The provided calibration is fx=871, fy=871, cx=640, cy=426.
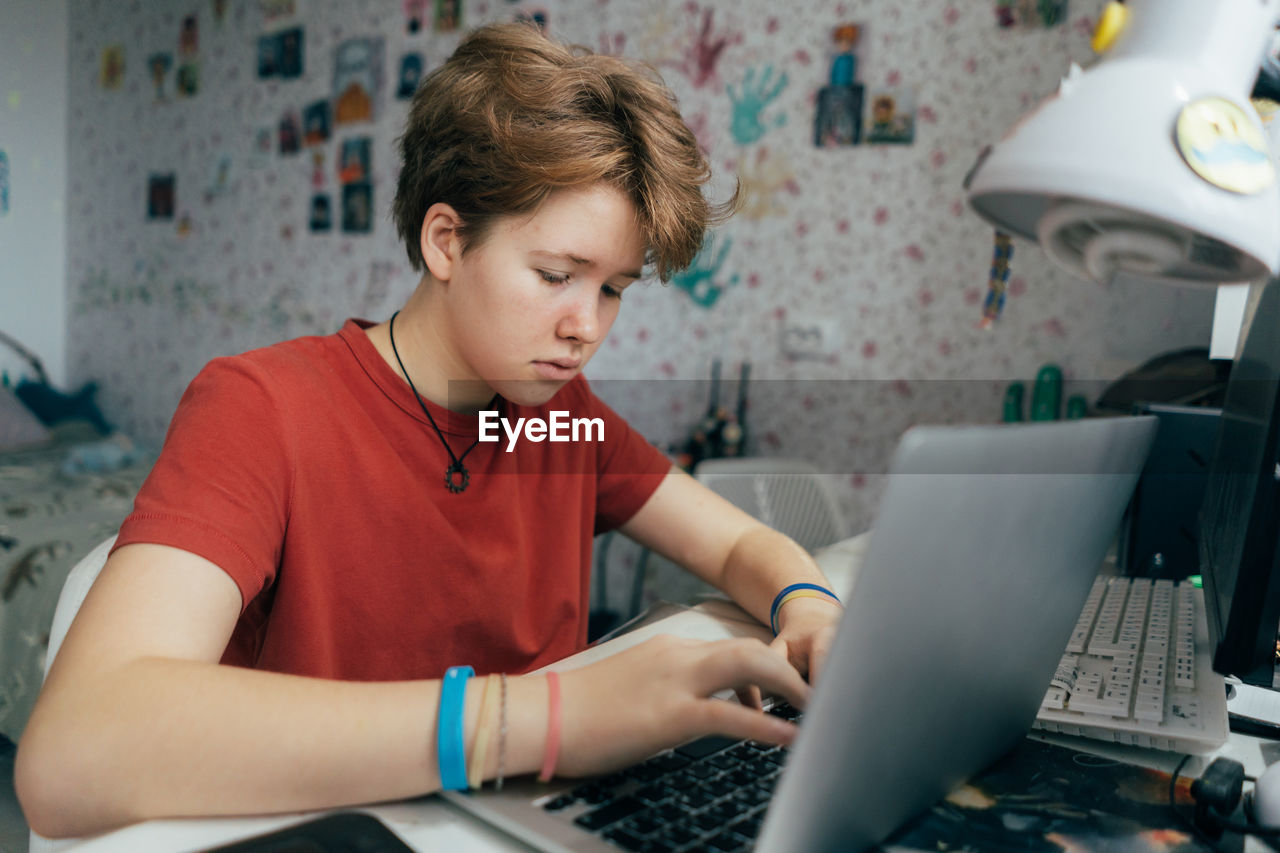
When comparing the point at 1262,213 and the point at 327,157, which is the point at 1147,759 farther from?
the point at 327,157

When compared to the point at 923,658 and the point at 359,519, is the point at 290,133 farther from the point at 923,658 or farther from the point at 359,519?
the point at 923,658

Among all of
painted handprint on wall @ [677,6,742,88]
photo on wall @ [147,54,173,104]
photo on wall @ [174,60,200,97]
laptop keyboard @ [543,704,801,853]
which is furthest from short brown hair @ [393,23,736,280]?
photo on wall @ [147,54,173,104]

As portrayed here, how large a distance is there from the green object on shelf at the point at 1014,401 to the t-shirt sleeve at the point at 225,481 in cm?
167

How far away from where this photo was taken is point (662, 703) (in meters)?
0.50

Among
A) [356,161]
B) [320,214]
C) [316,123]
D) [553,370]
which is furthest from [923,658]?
[316,123]

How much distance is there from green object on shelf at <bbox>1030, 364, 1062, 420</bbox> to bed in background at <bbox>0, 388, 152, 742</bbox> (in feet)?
6.09

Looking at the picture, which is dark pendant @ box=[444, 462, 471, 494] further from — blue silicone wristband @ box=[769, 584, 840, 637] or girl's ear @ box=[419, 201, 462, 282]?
blue silicone wristband @ box=[769, 584, 840, 637]

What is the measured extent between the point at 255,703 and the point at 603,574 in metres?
1.92

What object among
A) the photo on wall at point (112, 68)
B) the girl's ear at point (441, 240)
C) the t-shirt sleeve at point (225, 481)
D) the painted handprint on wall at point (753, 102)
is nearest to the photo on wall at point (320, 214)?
the photo on wall at point (112, 68)

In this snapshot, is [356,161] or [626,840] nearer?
[626,840]

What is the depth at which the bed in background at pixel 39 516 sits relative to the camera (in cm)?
168

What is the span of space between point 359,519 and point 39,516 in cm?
173

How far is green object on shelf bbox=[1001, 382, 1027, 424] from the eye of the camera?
1957 mm

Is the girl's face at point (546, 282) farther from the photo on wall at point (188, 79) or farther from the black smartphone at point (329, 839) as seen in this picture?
the photo on wall at point (188, 79)
